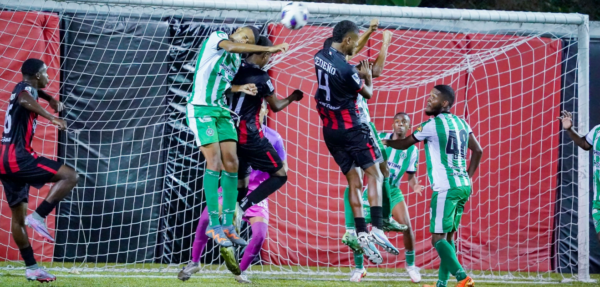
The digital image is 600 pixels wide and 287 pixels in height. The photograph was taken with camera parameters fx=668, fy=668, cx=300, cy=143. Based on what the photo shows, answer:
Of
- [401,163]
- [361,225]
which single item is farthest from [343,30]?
[401,163]

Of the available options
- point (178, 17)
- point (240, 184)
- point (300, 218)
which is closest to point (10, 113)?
point (240, 184)

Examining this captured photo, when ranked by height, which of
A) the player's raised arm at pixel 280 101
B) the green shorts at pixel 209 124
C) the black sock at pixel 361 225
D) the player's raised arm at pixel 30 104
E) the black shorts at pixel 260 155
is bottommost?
the black sock at pixel 361 225

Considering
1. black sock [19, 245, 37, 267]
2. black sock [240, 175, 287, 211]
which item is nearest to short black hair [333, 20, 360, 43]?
black sock [240, 175, 287, 211]

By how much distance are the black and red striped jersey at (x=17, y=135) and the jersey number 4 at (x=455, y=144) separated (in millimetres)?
3980

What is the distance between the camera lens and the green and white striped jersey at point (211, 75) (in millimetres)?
6010

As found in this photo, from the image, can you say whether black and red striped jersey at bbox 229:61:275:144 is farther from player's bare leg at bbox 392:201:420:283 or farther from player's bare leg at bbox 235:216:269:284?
player's bare leg at bbox 392:201:420:283

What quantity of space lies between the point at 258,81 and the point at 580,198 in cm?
451

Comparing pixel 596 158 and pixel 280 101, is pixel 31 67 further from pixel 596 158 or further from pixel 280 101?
pixel 596 158

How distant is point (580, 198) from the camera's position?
826cm

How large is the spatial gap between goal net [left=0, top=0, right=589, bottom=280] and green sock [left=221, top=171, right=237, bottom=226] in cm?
246

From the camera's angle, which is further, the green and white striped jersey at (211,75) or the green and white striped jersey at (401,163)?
the green and white striped jersey at (401,163)

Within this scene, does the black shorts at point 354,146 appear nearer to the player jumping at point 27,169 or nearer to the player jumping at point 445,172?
the player jumping at point 445,172

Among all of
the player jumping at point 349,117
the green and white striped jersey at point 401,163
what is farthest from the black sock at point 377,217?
the green and white striped jersey at point 401,163

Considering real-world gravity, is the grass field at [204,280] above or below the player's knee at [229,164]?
below
